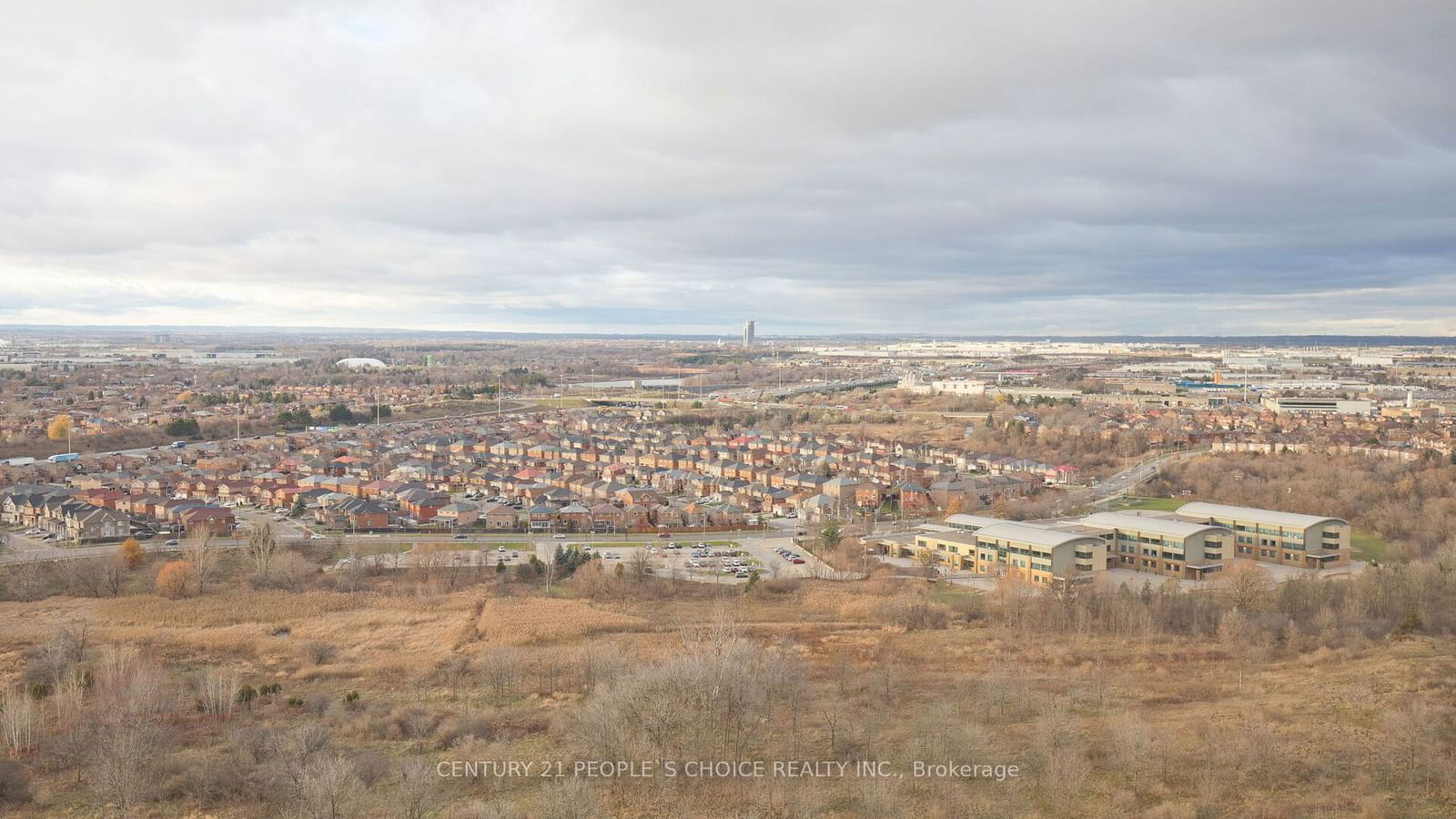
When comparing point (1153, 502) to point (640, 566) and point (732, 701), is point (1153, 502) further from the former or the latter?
point (732, 701)

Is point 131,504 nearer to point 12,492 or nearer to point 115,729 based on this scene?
point 12,492

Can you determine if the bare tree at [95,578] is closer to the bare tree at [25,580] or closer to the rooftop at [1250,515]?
the bare tree at [25,580]

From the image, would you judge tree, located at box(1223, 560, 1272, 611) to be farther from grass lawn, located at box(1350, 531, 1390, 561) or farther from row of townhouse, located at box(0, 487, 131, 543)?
row of townhouse, located at box(0, 487, 131, 543)

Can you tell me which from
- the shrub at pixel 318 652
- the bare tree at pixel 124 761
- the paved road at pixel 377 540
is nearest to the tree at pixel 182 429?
the paved road at pixel 377 540

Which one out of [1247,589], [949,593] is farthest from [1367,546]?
[949,593]

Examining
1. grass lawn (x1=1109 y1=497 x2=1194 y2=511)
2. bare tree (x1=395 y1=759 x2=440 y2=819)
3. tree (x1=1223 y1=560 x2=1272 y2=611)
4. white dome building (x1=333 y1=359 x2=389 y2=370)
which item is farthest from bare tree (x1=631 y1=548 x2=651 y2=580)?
white dome building (x1=333 y1=359 x2=389 y2=370)

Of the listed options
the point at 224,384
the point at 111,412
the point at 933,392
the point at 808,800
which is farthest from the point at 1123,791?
the point at 224,384
